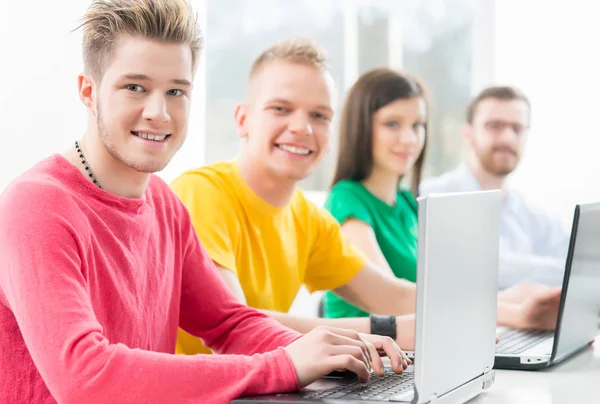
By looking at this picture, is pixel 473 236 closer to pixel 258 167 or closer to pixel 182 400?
pixel 182 400

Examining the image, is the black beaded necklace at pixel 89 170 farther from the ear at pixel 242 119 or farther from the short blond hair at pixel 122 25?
the ear at pixel 242 119

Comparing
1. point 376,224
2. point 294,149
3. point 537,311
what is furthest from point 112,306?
point 376,224

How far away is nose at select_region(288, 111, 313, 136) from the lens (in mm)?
1857

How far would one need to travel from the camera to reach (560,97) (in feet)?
12.8

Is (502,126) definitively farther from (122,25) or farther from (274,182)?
(122,25)

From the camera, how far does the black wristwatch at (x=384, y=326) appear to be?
1.64 meters

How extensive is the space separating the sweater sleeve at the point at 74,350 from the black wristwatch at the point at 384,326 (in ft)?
1.87

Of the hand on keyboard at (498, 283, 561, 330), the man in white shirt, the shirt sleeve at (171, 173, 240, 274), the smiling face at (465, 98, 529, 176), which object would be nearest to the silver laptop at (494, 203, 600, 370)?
the hand on keyboard at (498, 283, 561, 330)

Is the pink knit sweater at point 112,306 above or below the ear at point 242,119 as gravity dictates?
below

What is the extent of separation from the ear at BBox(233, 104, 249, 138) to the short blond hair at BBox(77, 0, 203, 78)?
2.10 ft

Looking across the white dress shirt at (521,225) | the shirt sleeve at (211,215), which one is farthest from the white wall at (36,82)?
the white dress shirt at (521,225)

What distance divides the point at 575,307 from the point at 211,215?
0.72 meters

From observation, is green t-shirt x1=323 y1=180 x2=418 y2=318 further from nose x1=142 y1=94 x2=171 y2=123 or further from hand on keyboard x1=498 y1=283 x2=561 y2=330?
nose x1=142 y1=94 x2=171 y2=123

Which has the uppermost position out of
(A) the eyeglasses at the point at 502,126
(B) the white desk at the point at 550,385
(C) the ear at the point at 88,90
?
(A) the eyeglasses at the point at 502,126
